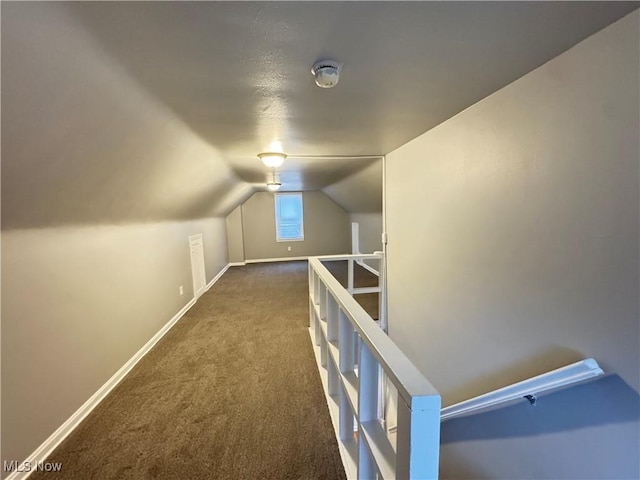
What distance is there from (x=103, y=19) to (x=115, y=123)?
0.67 meters

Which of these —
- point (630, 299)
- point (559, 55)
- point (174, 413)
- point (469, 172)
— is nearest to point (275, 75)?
point (559, 55)

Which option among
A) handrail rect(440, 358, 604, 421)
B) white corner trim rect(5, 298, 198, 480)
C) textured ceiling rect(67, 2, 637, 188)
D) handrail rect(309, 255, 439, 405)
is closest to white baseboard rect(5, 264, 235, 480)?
white corner trim rect(5, 298, 198, 480)

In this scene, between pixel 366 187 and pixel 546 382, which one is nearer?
pixel 546 382

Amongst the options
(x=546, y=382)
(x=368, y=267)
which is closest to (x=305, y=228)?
(x=368, y=267)

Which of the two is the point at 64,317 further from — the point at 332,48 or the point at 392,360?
the point at 332,48

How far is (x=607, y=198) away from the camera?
1.01 metres

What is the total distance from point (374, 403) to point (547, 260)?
989mm

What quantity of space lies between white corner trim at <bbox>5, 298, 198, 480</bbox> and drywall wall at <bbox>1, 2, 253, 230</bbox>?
126cm

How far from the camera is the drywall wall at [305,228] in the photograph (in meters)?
7.85

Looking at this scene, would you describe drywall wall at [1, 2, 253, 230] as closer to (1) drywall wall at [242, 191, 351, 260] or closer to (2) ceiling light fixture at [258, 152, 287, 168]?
(2) ceiling light fixture at [258, 152, 287, 168]

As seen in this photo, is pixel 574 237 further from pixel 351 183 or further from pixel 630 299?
pixel 351 183

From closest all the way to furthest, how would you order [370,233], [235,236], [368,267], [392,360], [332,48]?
[392,360] < [332,48] < [370,233] < [368,267] < [235,236]

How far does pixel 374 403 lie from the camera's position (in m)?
Answer: 1.17

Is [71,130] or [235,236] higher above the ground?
[71,130]
